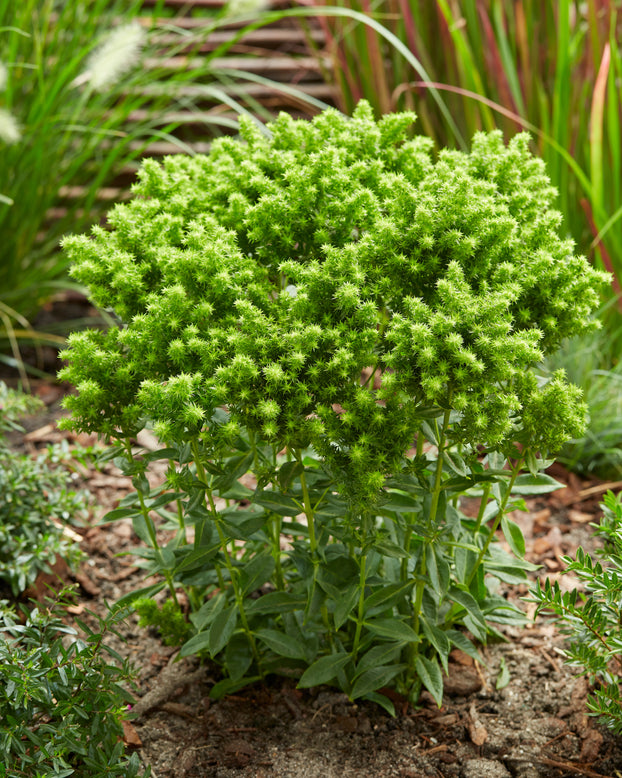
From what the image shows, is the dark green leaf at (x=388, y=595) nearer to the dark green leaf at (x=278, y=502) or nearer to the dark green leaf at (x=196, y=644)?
the dark green leaf at (x=278, y=502)

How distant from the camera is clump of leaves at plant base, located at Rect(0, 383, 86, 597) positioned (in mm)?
2277

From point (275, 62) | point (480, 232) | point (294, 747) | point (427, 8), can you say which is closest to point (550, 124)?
point (427, 8)

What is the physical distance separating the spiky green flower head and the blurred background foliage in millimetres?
1330

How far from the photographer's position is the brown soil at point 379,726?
191 centimetres

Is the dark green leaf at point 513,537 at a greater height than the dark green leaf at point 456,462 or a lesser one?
lesser

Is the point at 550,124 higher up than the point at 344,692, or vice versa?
the point at 550,124

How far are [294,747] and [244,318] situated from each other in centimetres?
109

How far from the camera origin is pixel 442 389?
1.54 meters

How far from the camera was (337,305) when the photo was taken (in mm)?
1553

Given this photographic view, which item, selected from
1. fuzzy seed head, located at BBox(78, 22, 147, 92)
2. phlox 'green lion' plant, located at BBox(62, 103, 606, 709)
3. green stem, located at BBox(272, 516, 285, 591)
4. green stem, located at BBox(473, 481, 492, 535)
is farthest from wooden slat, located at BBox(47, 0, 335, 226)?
green stem, located at BBox(473, 481, 492, 535)

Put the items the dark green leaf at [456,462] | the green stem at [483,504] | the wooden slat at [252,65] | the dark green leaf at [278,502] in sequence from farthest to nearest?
the wooden slat at [252,65] → the green stem at [483,504] → the dark green leaf at [278,502] → the dark green leaf at [456,462]

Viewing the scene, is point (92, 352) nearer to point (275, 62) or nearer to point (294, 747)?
point (294, 747)

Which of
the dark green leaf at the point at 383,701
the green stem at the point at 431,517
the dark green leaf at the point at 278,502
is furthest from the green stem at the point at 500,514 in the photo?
the dark green leaf at the point at 278,502

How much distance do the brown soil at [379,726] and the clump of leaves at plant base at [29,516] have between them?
34cm
